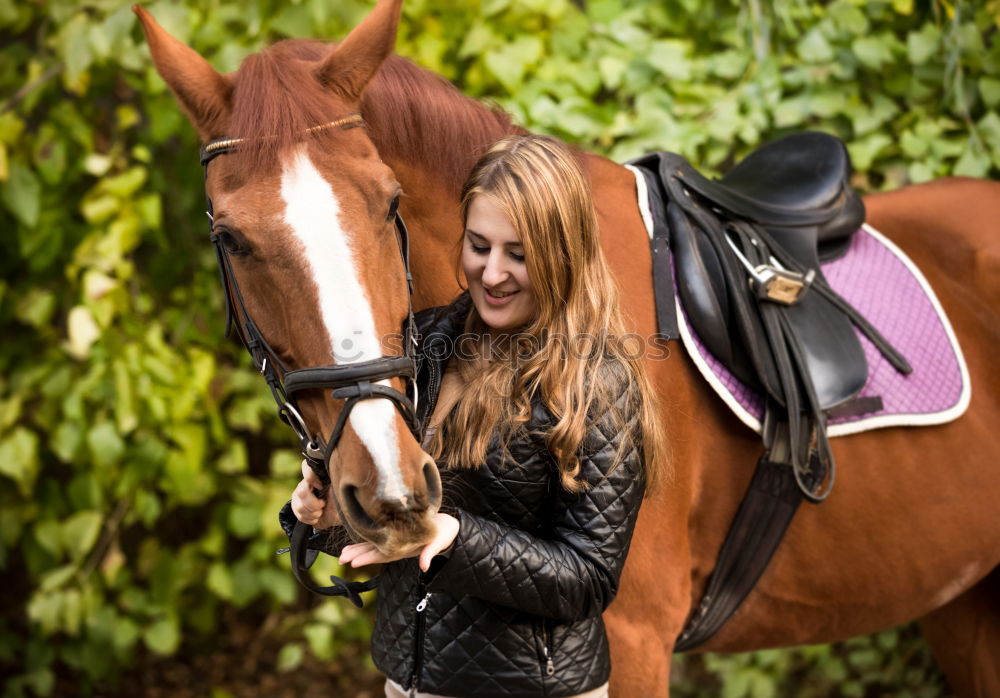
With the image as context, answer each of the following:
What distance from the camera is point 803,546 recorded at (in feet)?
6.44

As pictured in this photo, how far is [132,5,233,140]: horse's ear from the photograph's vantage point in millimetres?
1382

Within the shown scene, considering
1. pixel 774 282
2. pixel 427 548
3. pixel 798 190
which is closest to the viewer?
pixel 427 548

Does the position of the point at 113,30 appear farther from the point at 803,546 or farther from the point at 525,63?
the point at 803,546

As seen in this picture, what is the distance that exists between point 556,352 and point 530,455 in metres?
0.16

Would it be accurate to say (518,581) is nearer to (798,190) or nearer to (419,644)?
(419,644)

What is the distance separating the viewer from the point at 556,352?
134cm

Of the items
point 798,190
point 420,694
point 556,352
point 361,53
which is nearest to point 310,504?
point 420,694

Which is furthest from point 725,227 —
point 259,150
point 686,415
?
point 259,150

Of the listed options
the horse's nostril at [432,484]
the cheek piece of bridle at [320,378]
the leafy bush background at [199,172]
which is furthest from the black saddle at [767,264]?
the leafy bush background at [199,172]

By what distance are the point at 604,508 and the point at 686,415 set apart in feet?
1.63

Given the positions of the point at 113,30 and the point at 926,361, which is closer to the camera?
the point at 926,361

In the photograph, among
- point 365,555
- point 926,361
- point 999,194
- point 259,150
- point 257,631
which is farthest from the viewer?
point 257,631

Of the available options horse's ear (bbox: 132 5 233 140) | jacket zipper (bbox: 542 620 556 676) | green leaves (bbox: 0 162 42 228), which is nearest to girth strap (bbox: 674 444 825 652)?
jacket zipper (bbox: 542 620 556 676)

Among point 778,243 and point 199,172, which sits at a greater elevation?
point 778,243
